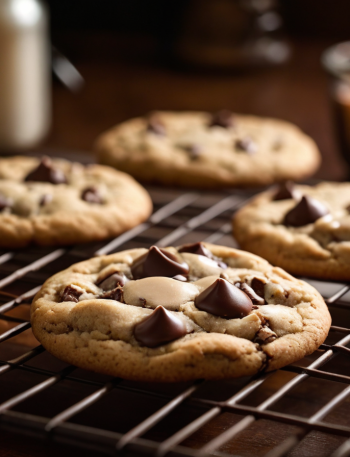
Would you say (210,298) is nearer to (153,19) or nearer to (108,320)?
(108,320)

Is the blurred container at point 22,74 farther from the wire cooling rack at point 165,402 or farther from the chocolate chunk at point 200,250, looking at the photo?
the chocolate chunk at point 200,250

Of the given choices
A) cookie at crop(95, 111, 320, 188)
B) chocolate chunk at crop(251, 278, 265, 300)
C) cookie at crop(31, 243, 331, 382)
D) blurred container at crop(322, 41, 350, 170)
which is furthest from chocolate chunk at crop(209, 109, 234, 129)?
chocolate chunk at crop(251, 278, 265, 300)

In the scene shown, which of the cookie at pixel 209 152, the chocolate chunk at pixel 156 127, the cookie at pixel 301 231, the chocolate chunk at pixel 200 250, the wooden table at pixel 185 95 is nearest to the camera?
the chocolate chunk at pixel 200 250

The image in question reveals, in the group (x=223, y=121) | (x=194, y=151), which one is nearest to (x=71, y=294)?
(x=194, y=151)

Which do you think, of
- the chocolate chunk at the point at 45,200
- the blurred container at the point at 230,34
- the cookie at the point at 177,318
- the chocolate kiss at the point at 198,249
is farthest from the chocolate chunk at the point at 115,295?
the blurred container at the point at 230,34

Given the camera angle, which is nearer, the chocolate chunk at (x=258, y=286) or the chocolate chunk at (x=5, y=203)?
the chocolate chunk at (x=258, y=286)

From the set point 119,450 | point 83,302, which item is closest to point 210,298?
point 83,302
